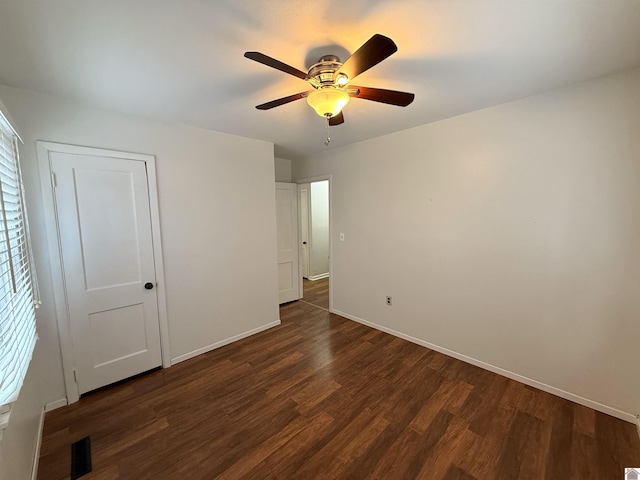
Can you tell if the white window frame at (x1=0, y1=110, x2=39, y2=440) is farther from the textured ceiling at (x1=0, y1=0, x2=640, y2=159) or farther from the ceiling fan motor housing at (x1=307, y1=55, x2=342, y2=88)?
the ceiling fan motor housing at (x1=307, y1=55, x2=342, y2=88)

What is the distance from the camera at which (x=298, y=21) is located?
1.23 metres

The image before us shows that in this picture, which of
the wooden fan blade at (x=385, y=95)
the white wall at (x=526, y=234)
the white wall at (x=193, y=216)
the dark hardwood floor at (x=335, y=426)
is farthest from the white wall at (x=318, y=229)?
the wooden fan blade at (x=385, y=95)

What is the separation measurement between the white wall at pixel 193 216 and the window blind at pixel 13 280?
1.07ft

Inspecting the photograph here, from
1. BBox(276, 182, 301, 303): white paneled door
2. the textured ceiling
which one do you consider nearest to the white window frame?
the textured ceiling

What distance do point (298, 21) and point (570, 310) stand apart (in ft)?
8.99

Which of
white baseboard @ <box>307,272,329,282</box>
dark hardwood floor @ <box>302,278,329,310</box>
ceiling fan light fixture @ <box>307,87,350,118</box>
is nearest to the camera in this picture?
ceiling fan light fixture @ <box>307,87,350,118</box>

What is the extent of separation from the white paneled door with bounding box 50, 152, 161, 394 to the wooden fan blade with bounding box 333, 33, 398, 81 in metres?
2.08

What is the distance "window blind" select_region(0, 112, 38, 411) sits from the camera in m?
1.10

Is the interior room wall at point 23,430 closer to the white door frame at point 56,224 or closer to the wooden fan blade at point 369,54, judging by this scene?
the white door frame at point 56,224

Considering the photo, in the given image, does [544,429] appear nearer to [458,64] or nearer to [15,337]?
[458,64]

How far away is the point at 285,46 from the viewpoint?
141 centimetres

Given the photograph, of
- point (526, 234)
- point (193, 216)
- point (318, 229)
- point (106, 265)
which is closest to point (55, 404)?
point (106, 265)

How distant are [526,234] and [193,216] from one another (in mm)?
3119

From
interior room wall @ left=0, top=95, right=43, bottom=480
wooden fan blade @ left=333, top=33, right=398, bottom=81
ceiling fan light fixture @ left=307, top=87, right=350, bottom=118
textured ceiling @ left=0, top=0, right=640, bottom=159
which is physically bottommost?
interior room wall @ left=0, top=95, right=43, bottom=480
